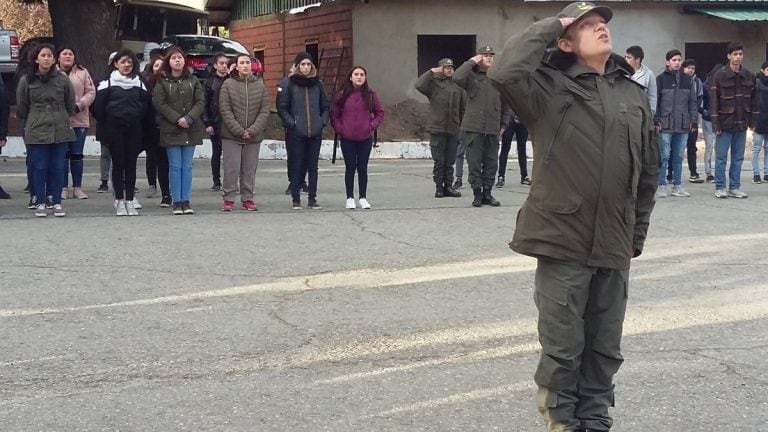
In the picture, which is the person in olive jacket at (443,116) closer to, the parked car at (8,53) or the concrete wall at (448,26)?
the parked car at (8,53)

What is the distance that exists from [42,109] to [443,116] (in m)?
5.00

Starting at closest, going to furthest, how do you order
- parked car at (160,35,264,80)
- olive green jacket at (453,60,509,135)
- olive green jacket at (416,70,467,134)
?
olive green jacket at (453,60,509,135), olive green jacket at (416,70,467,134), parked car at (160,35,264,80)

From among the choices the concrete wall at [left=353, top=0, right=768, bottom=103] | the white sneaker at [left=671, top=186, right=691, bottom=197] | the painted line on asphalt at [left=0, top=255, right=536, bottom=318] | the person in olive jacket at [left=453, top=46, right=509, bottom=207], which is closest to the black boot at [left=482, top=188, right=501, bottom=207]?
the person in olive jacket at [left=453, top=46, right=509, bottom=207]

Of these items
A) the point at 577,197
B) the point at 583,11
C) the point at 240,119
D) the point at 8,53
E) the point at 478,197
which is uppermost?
the point at 8,53

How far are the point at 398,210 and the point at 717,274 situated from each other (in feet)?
14.9

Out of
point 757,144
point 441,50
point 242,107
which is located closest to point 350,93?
point 242,107

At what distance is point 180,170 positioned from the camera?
11.6 metres

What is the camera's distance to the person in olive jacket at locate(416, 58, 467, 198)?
1343cm

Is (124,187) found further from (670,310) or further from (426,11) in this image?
(426,11)

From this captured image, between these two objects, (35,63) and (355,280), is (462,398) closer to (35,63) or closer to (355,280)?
(355,280)

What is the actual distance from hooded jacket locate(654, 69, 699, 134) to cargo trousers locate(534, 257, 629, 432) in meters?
9.62

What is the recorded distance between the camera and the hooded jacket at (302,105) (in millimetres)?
11898

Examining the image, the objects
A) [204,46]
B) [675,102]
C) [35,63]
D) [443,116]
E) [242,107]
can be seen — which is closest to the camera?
[35,63]

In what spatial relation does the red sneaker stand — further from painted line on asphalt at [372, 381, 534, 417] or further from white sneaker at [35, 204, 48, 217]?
painted line on asphalt at [372, 381, 534, 417]
